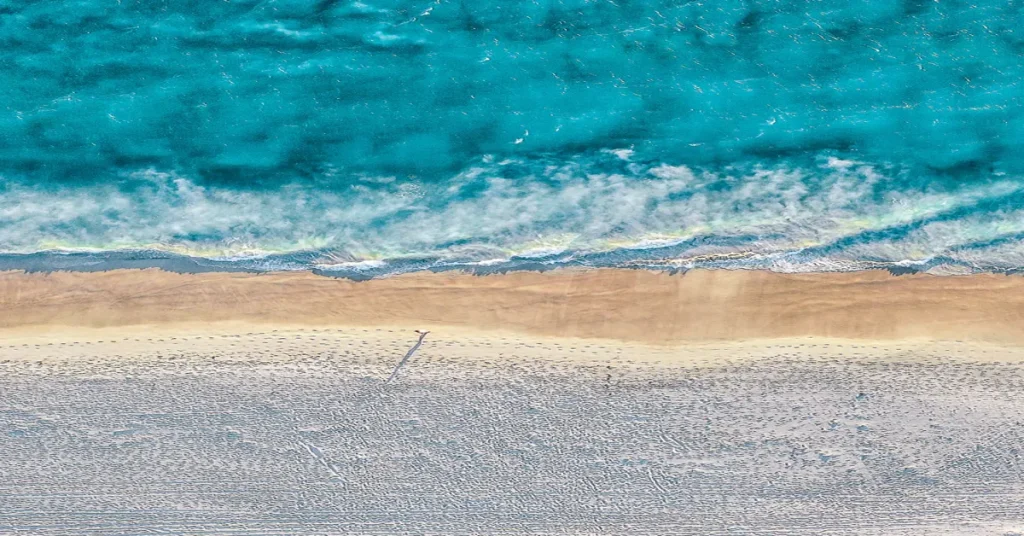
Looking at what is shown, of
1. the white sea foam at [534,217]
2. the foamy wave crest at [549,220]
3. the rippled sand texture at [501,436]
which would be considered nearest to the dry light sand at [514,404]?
the rippled sand texture at [501,436]

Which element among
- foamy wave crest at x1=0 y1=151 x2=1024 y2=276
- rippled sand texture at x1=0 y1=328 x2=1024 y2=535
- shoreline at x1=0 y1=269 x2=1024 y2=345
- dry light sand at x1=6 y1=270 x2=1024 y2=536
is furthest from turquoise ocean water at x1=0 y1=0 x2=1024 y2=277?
rippled sand texture at x1=0 y1=328 x2=1024 y2=535

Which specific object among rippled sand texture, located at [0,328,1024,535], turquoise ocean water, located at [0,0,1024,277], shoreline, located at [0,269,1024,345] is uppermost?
turquoise ocean water, located at [0,0,1024,277]

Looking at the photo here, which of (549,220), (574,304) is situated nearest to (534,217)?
(549,220)

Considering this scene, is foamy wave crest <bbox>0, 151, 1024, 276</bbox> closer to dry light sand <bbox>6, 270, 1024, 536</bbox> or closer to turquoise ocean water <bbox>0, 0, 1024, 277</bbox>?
turquoise ocean water <bbox>0, 0, 1024, 277</bbox>

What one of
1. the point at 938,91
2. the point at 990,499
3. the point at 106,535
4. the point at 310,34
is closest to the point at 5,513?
the point at 106,535

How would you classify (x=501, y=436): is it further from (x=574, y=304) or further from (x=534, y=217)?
(x=534, y=217)

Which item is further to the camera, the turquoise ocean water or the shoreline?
the turquoise ocean water

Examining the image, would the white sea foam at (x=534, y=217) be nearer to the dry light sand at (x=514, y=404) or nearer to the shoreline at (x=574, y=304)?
the shoreline at (x=574, y=304)
